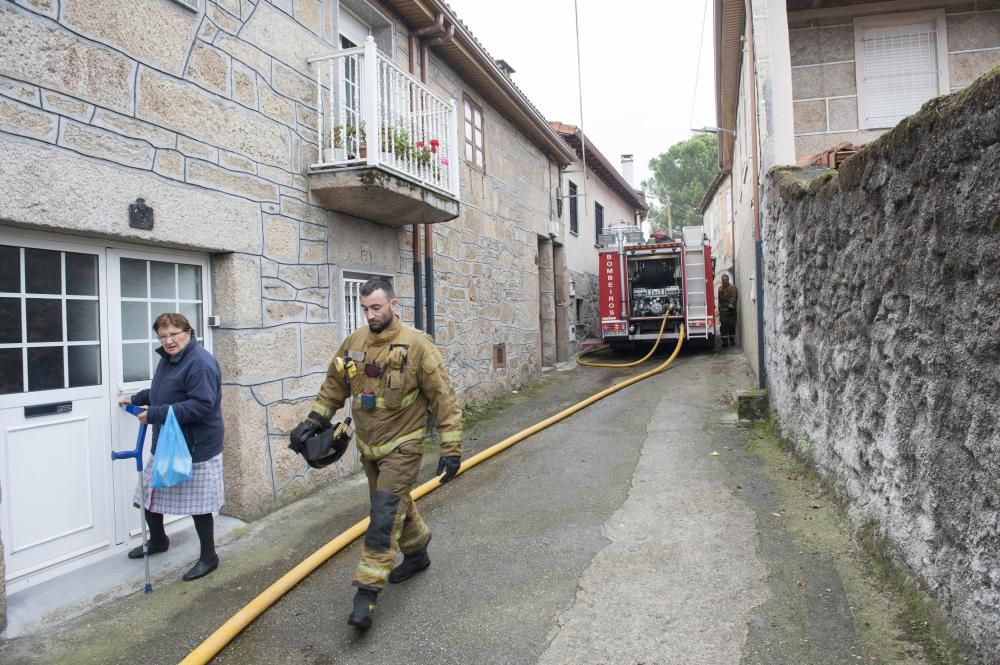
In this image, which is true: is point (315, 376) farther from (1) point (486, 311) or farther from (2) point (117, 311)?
(1) point (486, 311)

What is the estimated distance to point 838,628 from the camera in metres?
3.13

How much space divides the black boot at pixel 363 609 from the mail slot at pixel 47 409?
87.9 inches

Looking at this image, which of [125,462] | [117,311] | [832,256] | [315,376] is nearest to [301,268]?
[315,376]

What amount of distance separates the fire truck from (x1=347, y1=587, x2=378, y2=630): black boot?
1187 centimetres

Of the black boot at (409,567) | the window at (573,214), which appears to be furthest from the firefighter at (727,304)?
the black boot at (409,567)

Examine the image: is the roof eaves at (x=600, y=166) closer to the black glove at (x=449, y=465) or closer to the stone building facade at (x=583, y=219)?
the stone building facade at (x=583, y=219)

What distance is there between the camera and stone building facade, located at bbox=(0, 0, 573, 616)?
384 centimetres

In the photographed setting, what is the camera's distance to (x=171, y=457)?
388cm

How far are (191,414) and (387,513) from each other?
143 centimetres

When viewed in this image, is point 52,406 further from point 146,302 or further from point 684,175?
point 684,175

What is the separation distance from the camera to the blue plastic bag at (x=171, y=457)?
12.6 ft

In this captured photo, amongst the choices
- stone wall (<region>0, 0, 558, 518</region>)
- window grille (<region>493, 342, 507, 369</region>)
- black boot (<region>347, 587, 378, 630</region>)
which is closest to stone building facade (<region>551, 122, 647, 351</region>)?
window grille (<region>493, 342, 507, 369</region>)

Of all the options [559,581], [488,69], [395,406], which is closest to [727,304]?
[488,69]

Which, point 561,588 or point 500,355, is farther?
point 500,355
